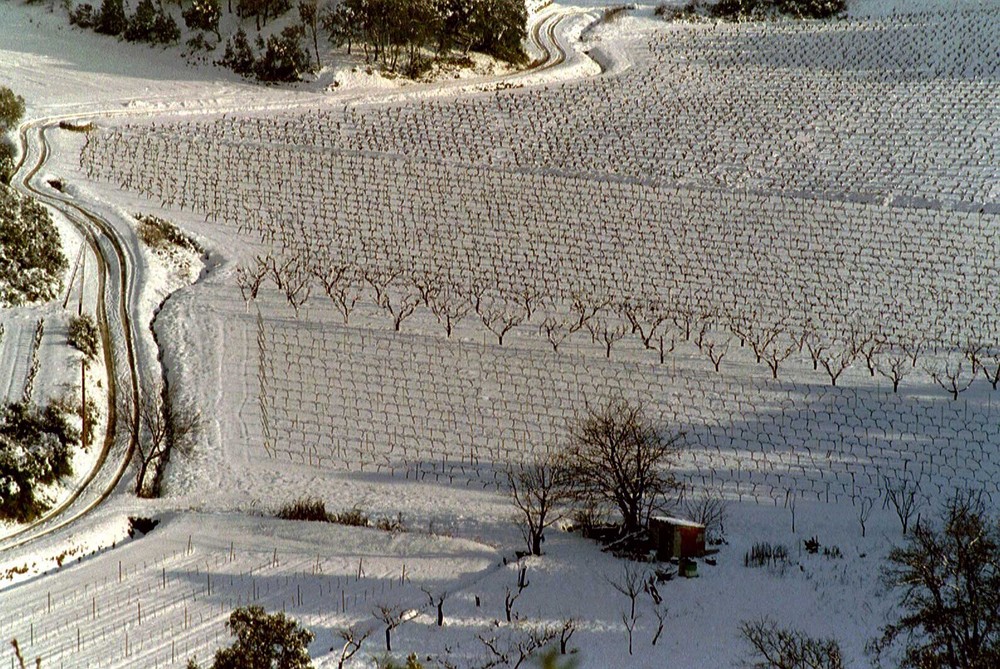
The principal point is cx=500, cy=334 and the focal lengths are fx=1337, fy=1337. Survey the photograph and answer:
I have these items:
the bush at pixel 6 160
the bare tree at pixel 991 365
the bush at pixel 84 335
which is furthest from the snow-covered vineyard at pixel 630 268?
the bush at pixel 84 335

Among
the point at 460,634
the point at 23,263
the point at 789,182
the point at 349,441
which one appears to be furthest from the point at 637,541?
the point at 789,182

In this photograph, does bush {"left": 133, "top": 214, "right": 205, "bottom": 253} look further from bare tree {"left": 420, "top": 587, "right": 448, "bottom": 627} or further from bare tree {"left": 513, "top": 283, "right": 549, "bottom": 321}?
bare tree {"left": 420, "top": 587, "right": 448, "bottom": 627}

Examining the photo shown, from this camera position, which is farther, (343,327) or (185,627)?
(343,327)

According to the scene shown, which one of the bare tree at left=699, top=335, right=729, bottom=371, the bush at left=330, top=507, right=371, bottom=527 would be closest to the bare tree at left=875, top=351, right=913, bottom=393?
the bare tree at left=699, top=335, right=729, bottom=371

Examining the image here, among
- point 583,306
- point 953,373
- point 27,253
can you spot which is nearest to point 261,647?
point 583,306

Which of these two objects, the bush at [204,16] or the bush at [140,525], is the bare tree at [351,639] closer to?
the bush at [140,525]

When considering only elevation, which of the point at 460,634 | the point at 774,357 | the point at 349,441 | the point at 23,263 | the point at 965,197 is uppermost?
the point at 965,197

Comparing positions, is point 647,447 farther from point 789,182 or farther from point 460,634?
point 789,182

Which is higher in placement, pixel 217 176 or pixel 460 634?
pixel 217 176

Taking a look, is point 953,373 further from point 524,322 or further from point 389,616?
point 389,616
